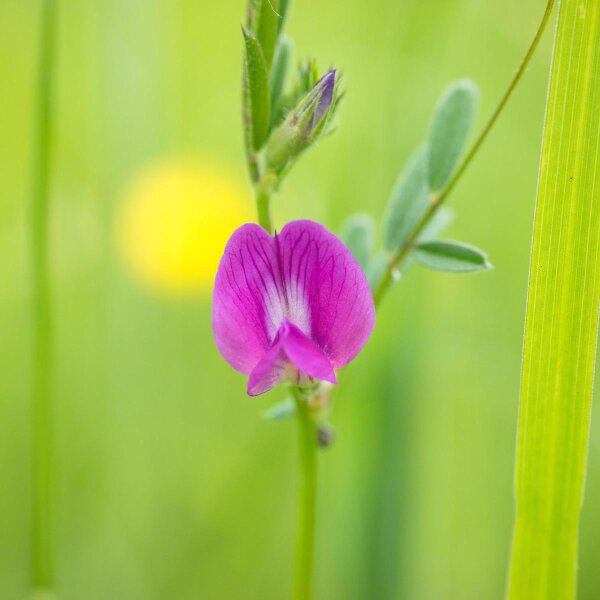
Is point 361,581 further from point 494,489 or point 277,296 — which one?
point 277,296

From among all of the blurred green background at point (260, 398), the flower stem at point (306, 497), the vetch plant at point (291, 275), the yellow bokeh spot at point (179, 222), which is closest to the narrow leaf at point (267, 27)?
the vetch plant at point (291, 275)

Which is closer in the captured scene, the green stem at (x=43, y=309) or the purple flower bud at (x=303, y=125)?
the purple flower bud at (x=303, y=125)

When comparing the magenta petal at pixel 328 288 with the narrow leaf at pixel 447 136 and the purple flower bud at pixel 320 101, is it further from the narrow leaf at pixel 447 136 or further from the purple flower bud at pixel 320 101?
the narrow leaf at pixel 447 136

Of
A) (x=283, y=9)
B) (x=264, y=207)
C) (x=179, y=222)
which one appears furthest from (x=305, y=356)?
(x=179, y=222)

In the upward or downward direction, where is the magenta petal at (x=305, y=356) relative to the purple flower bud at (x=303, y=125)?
downward

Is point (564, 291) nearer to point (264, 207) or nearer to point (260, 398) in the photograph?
point (264, 207)

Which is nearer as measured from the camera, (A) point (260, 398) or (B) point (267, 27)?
(B) point (267, 27)

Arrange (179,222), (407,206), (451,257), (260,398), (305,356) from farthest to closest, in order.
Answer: (179,222)
(260,398)
(407,206)
(451,257)
(305,356)

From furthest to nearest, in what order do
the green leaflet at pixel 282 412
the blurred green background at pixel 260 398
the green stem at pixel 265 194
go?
the blurred green background at pixel 260 398, the green leaflet at pixel 282 412, the green stem at pixel 265 194
